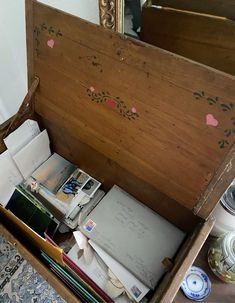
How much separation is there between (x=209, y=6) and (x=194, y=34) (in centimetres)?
6

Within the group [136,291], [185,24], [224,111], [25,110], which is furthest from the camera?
[25,110]

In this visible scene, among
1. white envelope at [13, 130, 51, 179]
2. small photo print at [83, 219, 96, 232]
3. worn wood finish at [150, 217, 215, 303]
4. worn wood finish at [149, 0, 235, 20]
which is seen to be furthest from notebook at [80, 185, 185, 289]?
worn wood finish at [149, 0, 235, 20]

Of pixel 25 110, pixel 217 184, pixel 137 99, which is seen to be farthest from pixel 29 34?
pixel 217 184

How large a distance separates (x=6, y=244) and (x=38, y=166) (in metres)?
0.35

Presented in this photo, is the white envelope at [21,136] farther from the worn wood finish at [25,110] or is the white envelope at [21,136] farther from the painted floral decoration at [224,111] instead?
the painted floral decoration at [224,111]

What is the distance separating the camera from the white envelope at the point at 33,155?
0.81 meters

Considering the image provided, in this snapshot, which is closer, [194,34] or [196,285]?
[194,34]

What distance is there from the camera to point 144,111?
559 mm

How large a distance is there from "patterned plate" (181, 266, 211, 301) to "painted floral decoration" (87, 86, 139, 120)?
43cm

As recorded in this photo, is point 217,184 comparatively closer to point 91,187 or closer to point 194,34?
point 194,34

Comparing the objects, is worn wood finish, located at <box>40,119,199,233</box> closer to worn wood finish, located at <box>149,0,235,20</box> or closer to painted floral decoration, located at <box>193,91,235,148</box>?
painted floral decoration, located at <box>193,91,235,148</box>

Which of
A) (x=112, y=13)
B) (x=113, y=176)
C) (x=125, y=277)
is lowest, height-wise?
(x=125, y=277)

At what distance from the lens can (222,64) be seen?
0.55 meters

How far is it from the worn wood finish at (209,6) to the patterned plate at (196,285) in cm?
60
